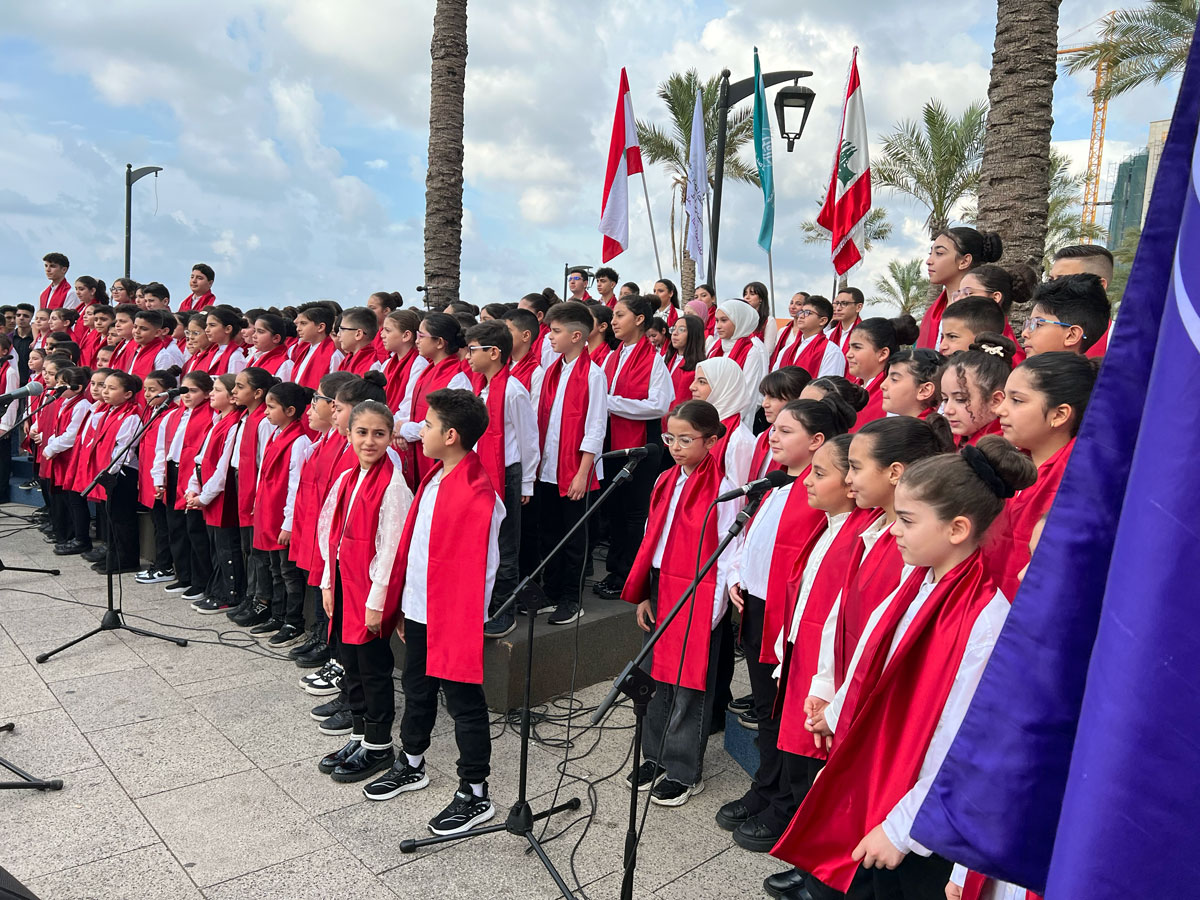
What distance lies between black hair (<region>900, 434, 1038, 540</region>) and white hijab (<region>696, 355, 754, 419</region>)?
218 centimetres

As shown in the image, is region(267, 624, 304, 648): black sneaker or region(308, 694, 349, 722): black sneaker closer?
region(308, 694, 349, 722): black sneaker

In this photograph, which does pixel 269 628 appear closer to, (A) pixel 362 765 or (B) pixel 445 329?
(A) pixel 362 765

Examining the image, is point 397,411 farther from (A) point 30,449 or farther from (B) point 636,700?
(A) point 30,449

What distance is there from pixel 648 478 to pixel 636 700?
11.8 ft

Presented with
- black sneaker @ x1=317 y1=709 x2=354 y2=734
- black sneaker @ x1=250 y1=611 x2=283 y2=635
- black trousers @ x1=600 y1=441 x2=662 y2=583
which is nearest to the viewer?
black sneaker @ x1=317 y1=709 x2=354 y2=734

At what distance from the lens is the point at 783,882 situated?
11.3ft

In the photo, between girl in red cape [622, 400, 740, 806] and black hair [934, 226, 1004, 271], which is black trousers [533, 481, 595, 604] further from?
black hair [934, 226, 1004, 271]

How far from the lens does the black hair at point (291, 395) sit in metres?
6.41

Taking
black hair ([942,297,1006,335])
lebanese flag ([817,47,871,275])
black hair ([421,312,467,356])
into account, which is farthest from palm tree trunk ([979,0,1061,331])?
black hair ([421,312,467,356])

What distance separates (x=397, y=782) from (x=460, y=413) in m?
1.80

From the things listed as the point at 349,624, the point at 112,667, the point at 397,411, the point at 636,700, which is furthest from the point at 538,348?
the point at 636,700

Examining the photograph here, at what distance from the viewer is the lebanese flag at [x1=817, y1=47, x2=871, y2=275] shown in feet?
26.6

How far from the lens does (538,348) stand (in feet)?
22.2

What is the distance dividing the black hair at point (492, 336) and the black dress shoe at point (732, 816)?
2960mm
